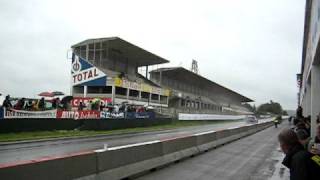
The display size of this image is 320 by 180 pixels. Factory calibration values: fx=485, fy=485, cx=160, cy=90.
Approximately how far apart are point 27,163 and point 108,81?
61227 mm

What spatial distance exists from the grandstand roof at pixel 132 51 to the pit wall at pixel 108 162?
171 feet

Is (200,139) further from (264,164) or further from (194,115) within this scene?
(194,115)

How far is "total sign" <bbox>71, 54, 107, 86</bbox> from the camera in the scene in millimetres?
68938

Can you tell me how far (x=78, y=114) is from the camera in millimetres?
34938

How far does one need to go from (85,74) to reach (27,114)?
4256 cm

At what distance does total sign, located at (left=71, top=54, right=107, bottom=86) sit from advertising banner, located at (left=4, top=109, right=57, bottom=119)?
3798 cm

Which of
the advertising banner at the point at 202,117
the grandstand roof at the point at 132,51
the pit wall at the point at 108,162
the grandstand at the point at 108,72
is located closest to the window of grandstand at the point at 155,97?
the grandstand at the point at 108,72

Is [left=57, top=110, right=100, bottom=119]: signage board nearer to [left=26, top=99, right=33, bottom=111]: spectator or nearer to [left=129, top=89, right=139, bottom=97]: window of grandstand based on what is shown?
[left=26, top=99, right=33, bottom=111]: spectator

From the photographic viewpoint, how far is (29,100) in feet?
98.7

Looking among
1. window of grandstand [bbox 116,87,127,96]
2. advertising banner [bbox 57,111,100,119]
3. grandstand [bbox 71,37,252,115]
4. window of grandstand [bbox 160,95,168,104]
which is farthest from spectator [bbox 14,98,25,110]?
window of grandstand [bbox 160,95,168,104]

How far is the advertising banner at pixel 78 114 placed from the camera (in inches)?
1266

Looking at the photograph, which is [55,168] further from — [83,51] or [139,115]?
[83,51]

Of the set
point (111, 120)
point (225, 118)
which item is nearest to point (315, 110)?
point (111, 120)

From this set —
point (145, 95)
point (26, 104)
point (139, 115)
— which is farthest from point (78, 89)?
point (26, 104)
